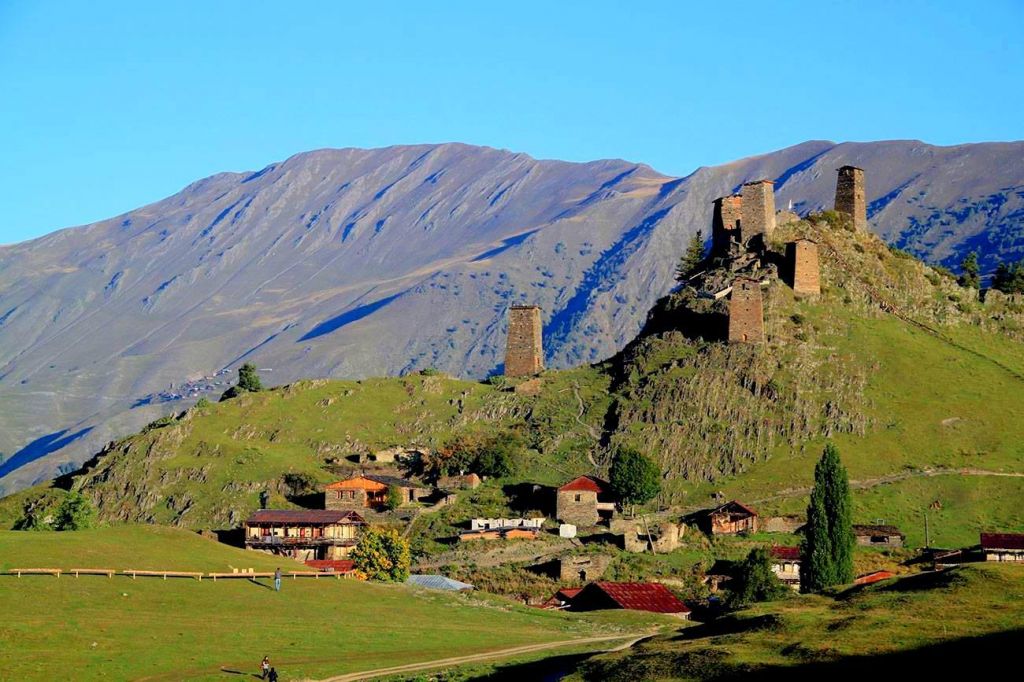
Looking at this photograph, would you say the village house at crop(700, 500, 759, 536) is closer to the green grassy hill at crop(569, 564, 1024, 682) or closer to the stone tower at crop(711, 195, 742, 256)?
the green grassy hill at crop(569, 564, 1024, 682)

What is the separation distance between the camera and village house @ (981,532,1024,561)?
96.1 metres

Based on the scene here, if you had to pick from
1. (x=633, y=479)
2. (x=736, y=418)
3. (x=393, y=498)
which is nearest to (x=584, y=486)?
(x=633, y=479)

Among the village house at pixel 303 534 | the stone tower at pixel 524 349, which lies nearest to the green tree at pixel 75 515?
the village house at pixel 303 534

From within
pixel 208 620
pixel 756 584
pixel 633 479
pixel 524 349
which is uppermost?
pixel 524 349

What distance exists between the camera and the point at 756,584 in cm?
9194

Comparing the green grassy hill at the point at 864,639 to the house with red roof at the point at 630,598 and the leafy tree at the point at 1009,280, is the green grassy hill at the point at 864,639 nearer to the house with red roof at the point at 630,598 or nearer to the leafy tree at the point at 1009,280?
the house with red roof at the point at 630,598

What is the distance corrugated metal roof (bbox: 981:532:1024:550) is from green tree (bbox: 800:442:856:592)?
870 centimetres

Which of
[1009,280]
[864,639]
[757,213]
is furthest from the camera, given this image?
[1009,280]

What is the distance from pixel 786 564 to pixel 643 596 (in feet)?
39.1

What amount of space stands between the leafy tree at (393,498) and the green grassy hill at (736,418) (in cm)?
603

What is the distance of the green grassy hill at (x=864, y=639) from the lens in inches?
2157

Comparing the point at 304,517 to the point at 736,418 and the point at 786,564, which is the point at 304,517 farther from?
the point at 736,418

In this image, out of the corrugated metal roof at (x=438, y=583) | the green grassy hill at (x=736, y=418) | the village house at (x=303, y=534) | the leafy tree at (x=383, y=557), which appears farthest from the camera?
the green grassy hill at (x=736, y=418)

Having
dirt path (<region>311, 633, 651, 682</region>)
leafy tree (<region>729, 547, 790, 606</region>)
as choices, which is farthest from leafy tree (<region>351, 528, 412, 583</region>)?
dirt path (<region>311, 633, 651, 682</region>)
